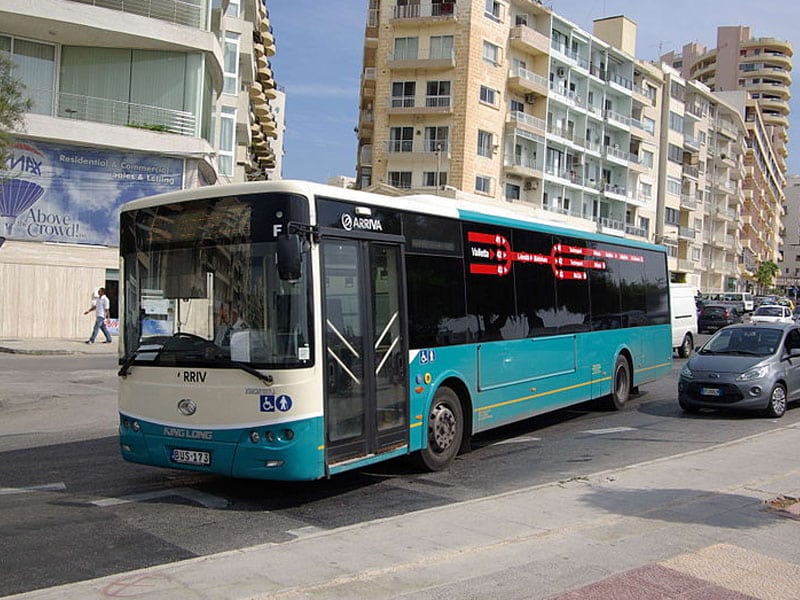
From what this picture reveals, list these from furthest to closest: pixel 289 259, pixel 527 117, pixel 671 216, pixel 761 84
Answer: pixel 761 84, pixel 671 216, pixel 527 117, pixel 289 259

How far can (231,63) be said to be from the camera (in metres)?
40.5

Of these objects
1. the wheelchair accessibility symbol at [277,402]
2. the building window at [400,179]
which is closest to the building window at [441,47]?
the building window at [400,179]

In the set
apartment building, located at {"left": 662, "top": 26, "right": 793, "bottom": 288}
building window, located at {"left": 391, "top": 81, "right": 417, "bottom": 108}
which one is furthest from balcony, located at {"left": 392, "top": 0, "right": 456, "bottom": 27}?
apartment building, located at {"left": 662, "top": 26, "right": 793, "bottom": 288}

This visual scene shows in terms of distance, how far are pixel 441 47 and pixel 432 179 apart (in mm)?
9148

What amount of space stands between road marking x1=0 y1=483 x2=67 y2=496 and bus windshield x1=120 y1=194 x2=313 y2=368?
1.56 metres

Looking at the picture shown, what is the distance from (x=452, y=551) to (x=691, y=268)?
89.5 meters

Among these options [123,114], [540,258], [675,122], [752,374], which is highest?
[675,122]

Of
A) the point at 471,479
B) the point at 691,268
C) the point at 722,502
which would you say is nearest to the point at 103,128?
the point at 471,479

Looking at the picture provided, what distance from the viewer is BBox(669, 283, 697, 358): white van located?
2775 cm

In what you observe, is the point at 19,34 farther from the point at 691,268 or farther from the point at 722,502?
the point at 691,268

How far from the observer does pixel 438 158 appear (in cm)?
5497

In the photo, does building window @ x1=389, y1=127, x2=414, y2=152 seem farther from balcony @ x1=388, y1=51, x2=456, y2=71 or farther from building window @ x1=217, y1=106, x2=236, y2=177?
building window @ x1=217, y1=106, x2=236, y2=177

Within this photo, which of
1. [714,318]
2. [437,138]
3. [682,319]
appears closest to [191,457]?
[682,319]

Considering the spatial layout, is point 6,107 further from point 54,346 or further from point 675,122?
point 675,122
